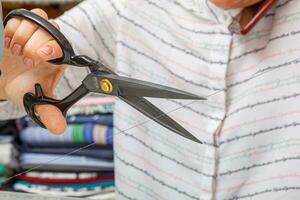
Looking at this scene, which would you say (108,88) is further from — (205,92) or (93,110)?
(93,110)

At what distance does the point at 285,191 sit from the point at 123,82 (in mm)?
261

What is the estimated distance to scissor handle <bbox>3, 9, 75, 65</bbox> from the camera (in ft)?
1.46

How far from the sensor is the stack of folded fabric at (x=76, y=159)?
0.97 meters

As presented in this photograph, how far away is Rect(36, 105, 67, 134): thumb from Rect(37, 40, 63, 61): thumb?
5 centimetres

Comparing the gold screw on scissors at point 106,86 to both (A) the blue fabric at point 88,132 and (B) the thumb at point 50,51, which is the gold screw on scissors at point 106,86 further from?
(A) the blue fabric at point 88,132

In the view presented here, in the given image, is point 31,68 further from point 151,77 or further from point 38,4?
point 38,4

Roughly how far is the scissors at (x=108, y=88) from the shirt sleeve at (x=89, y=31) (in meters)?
0.18

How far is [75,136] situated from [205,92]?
1.37ft

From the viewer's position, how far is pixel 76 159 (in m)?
0.99

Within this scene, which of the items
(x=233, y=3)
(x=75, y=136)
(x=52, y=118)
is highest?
(x=233, y=3)

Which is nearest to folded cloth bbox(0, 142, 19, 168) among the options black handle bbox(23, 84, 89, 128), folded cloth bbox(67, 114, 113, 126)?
folded cloth bbox(67, 114, 113, 126)

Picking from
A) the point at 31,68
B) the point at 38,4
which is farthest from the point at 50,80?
the point at 38,4

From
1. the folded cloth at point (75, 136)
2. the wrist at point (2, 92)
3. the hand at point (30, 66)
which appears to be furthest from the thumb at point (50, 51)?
the folded cloth at point (75, 136)

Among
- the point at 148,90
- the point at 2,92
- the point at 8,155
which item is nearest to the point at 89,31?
the point at 2,92
